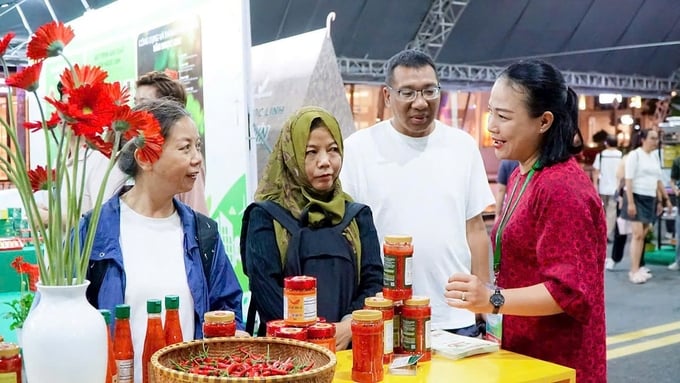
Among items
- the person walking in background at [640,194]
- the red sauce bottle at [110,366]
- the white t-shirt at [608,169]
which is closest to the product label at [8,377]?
the red sauce bottle at [110,366]

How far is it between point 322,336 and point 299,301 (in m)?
0.09

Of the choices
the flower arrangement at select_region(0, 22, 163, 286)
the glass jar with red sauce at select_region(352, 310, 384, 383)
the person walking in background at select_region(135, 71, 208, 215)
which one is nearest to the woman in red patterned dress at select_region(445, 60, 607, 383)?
the glass jar with red sauce at select_region(352, 310, 384, 383)

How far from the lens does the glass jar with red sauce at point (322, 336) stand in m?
1.62

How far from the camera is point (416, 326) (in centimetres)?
177

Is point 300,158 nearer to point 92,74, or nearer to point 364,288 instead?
point 364,288

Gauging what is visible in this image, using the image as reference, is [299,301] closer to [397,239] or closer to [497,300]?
[397,239]

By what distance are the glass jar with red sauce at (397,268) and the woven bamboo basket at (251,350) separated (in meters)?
0.33

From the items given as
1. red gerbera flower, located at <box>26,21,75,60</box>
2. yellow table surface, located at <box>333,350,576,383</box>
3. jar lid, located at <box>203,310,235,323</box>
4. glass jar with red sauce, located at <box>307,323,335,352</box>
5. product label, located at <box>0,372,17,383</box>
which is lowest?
yellow table surface, located at <box>333,350,576,383</box>

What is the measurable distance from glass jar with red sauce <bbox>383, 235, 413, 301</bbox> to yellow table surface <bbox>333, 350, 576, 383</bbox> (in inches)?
7.2

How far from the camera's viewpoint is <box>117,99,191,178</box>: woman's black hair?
1.96 m

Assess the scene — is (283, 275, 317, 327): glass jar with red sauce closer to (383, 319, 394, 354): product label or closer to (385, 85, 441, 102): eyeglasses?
(383, 319, 394, 354): product label

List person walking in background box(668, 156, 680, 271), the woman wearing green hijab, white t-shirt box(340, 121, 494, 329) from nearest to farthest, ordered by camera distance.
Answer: the woman wearing green hijab, white t-shirt box(340, 121, 494, 329), person walking in background box(668, 156, 680, 271)

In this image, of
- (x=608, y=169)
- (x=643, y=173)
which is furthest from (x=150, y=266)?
(x=608, y=169)

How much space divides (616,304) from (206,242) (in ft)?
16.3
